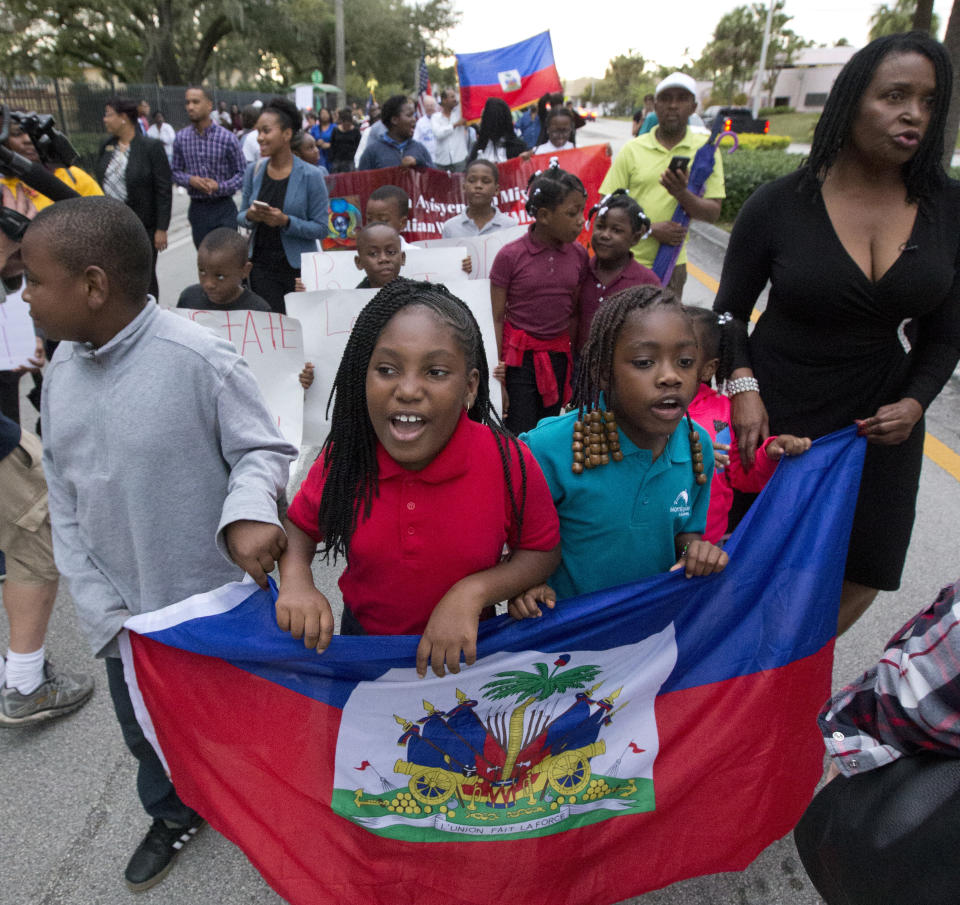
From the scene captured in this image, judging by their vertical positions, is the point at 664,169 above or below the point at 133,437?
above

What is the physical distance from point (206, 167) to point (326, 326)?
3628mm

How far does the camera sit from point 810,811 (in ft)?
4.71

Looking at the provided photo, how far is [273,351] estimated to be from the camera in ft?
11.8

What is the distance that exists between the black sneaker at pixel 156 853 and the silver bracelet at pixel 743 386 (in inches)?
80.1

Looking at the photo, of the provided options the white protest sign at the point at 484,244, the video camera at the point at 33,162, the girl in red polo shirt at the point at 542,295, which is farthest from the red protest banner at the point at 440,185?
the girl in red polo shirt at the point at 542,295

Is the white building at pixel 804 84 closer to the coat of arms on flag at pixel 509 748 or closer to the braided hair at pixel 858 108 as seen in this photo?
the braided hair at pixel 858 108

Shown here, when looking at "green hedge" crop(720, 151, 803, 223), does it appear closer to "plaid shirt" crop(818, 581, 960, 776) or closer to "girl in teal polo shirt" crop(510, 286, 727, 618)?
"girl in teal polo shirt" crop(510, 286, 727, 618)

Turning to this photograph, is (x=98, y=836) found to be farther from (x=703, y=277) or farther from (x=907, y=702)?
(x=703, y=277)

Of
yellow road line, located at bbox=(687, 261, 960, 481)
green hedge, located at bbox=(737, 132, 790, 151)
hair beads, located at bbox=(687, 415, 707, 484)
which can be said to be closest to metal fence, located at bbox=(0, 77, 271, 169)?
yellow road line, located at bbox=(687, 261, 960, 481)

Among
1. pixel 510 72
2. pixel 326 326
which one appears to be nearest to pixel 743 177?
pixel 510 72

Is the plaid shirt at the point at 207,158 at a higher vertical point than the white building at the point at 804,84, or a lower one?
lower

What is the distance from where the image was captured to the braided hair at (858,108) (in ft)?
6.51

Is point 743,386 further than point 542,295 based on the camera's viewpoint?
No

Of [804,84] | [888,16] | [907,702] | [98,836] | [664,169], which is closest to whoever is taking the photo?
[907,702]
